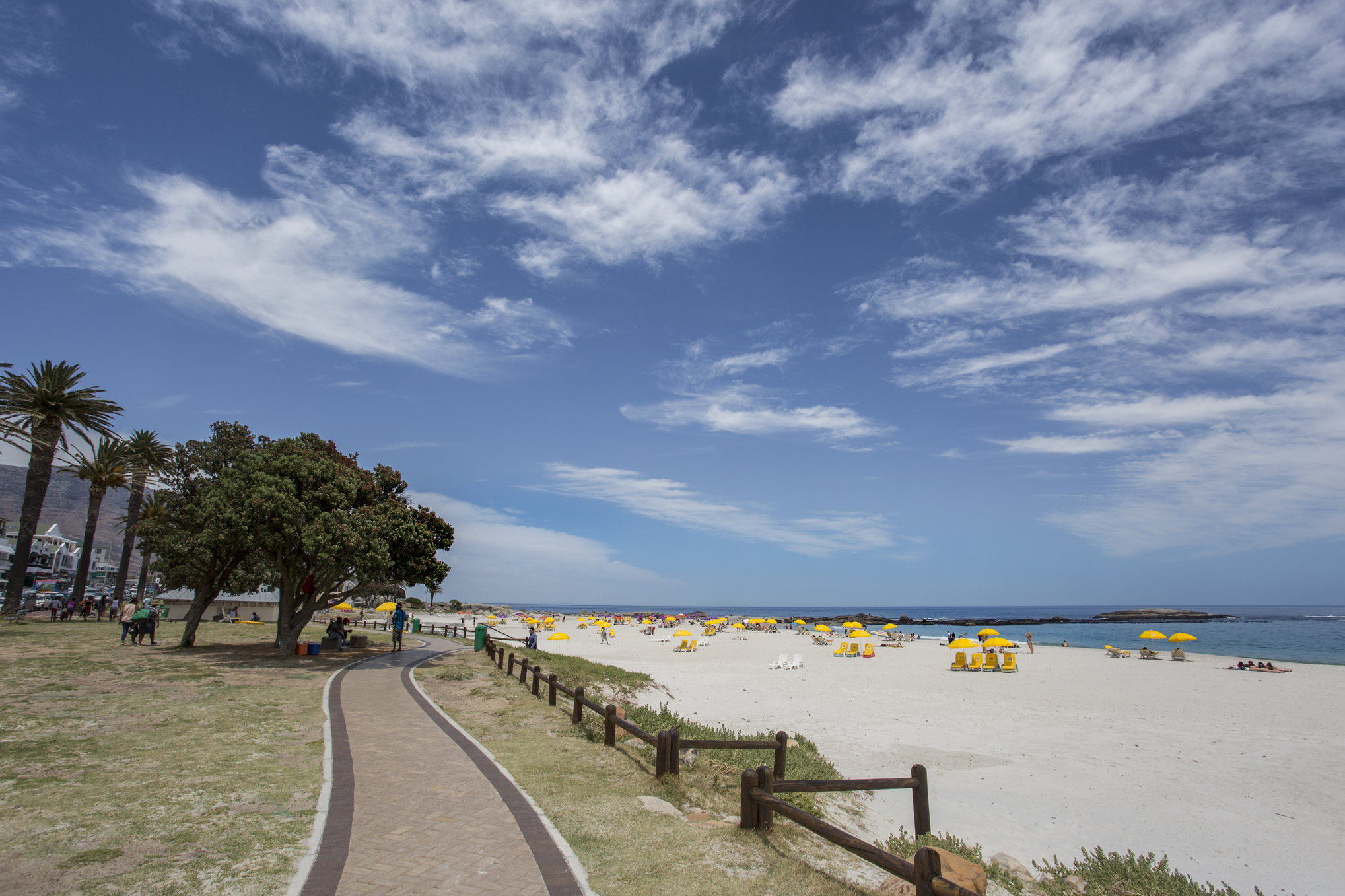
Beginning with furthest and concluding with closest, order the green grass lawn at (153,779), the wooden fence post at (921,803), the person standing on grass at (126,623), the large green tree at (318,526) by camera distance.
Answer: the person standing on grass at (126,623) < the large green tree at (318,526) < the wooden fence post at (921,803) < the green grass lawn at (153,779)

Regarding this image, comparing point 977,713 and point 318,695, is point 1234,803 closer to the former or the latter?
point 977,713

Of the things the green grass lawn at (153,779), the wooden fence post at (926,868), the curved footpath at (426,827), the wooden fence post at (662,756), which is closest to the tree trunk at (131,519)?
the green grass lawn at (153,779)

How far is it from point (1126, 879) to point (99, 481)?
54616 millimetres

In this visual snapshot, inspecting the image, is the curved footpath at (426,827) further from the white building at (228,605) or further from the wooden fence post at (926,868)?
the white building at (228,605)

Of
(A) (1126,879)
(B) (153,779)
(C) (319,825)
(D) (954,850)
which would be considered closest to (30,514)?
(B) (153,779)

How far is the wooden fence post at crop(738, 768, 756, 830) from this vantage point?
693 centimetres

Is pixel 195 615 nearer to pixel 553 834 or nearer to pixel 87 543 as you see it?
pixel 553 834

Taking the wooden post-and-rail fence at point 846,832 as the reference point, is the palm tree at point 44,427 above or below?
above

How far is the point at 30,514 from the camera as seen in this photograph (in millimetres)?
31156

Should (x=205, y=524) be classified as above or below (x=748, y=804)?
above

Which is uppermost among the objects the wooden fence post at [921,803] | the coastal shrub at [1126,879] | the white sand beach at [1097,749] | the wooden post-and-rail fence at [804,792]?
the wooden post-and-rail fence at [804,792]

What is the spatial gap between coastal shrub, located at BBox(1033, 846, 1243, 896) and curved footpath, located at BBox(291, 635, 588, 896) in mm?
6517

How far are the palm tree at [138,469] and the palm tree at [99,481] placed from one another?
2.80ft

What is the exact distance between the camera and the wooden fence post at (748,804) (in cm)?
693
